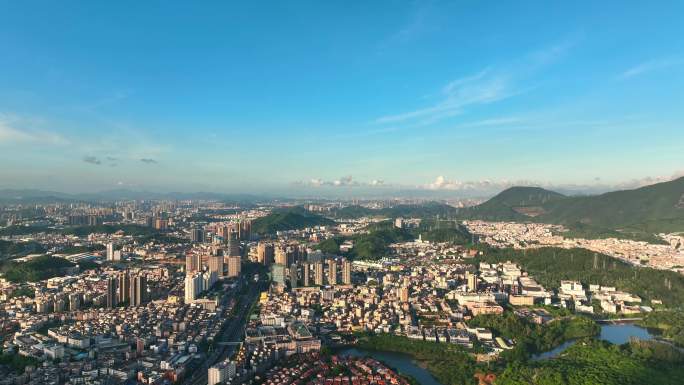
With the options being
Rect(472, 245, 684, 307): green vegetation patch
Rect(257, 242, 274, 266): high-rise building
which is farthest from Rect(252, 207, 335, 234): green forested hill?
Rect(472, 245, 684, 307): green vegetation patch

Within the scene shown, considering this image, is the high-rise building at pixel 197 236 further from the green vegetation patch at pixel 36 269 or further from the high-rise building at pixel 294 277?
the high-rise building at pixel 294 277

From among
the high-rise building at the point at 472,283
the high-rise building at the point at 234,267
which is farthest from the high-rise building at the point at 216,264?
the high-rise building at the point at 472,283

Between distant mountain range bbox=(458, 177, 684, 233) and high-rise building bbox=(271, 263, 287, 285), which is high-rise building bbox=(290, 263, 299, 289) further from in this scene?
distant mountain range bbox=(458, 177, 684, 233)

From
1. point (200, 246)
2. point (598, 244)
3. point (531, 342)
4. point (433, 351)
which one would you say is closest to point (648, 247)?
point (598, 244)

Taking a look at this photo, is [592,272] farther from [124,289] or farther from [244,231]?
[244,231]

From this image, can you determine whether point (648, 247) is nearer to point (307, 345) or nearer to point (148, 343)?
point (307, 345)

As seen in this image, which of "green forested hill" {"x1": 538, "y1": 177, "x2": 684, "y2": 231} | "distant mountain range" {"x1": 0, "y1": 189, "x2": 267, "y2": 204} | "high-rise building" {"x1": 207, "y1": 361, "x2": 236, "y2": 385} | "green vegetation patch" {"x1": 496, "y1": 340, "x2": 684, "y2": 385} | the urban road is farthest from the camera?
"distant mountain range" {"x1": 0, "y1": 189, "x2": 267, "y2": 204}
